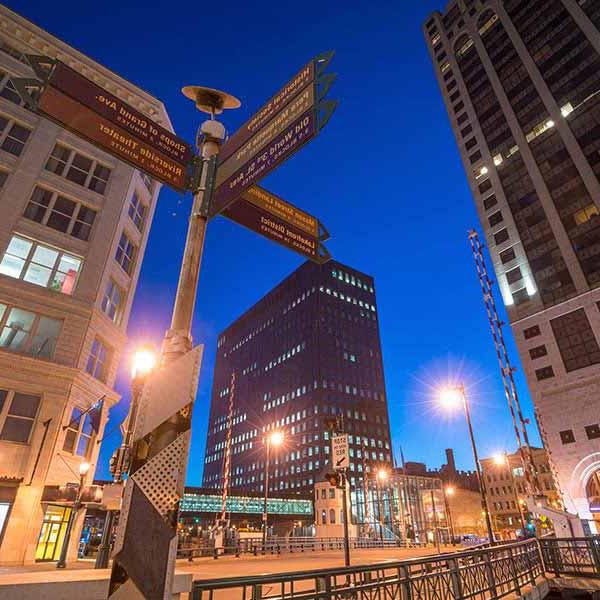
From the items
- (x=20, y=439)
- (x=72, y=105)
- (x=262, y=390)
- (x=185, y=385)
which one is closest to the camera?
(x=185, y=385)

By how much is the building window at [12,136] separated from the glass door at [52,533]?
19793mm

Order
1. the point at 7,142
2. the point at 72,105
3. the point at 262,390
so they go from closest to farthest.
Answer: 1. the point at 72,105
2. the point at 7,142
3. the point at 262,390

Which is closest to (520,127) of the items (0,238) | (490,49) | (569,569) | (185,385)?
(490,49)

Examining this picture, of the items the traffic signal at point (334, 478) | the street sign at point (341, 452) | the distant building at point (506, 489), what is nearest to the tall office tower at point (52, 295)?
the traffic signal at point (334, 478)

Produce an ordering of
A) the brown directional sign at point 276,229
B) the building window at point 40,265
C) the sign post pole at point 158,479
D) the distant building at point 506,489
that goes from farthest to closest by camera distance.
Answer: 1. the distant building at point 506,489
2. the building window at point 40,265
3. the brown directional sign at point 276,229
4. the sign post pole at point 158,479

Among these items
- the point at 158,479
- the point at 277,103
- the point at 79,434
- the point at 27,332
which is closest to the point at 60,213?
the point at 27,332

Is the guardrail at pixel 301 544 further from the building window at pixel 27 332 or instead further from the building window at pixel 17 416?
the building window at pixel 27 332

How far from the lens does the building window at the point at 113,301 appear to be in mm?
24016

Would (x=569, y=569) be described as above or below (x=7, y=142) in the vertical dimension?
below

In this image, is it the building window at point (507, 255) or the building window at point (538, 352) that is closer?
the building window at point (538, 352)

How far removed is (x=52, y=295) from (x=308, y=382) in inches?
3961

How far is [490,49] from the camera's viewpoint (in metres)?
68.4

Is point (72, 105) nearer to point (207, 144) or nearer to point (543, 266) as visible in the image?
point (207, 144)

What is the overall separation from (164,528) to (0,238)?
2309 cm
